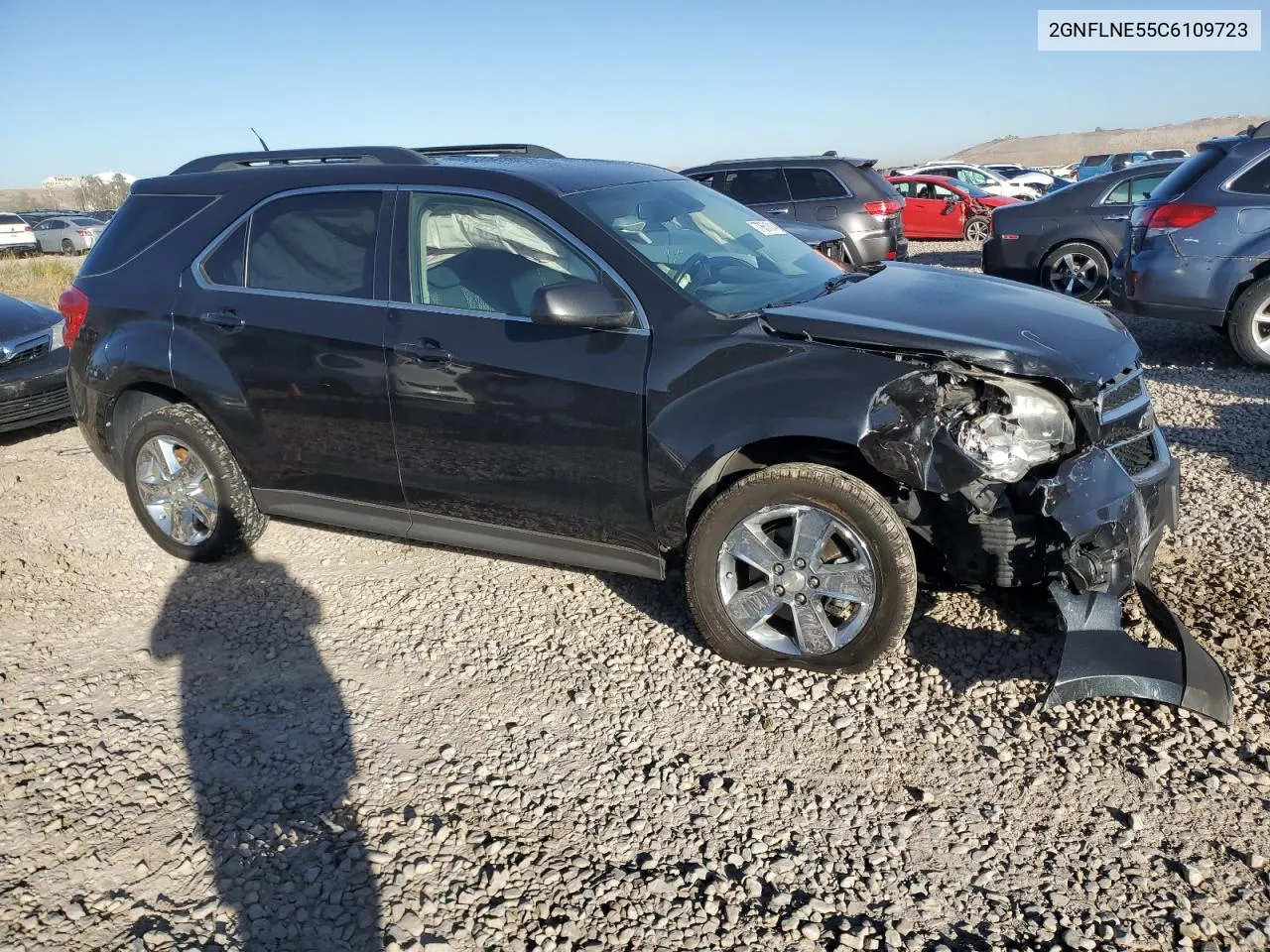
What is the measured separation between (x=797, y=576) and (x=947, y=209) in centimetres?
1772

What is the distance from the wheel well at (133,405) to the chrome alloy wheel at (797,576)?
2954mm

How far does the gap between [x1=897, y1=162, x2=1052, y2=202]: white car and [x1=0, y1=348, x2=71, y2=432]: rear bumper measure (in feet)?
70.6

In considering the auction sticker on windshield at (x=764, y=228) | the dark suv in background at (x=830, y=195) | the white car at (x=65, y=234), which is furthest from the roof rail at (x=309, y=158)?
the white car at (x=65, y=234)

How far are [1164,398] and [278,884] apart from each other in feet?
21.5

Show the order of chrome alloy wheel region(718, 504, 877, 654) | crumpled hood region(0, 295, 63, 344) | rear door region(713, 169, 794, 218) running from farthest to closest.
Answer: rear door region(713, 169, 794, 218) < crumpled hood region(0, 295, 63, 344) < chrome alloy wheel region(718, 504, 877, 654)

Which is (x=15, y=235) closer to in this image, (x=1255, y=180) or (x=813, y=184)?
(x=813, y=184)

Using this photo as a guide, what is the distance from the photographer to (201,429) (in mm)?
4723

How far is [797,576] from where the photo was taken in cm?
354

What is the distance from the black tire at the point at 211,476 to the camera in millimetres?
4730

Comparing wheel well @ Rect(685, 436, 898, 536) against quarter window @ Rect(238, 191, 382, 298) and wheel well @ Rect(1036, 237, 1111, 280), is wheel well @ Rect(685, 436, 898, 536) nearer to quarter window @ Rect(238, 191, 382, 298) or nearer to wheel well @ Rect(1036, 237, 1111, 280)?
quarter window @ Rect(238, 191, 382, 298)

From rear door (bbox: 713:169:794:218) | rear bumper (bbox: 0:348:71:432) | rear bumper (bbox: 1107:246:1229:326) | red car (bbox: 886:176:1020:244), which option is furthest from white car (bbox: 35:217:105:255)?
rear bumper (bbox: 1107:246:1229:326)

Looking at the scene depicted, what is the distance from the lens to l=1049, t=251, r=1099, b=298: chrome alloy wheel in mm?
10562

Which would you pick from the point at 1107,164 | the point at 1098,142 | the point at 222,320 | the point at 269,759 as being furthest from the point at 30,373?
the point at 1098,142

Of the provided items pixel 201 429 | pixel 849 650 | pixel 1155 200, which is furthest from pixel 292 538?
pixel 1155 200
